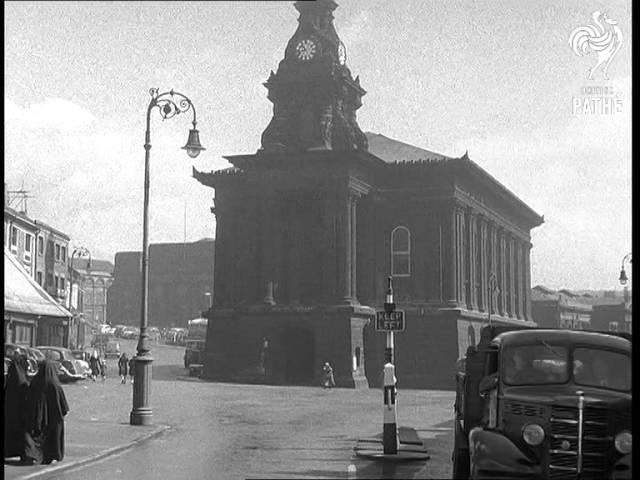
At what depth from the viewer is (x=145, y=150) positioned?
45.0ft

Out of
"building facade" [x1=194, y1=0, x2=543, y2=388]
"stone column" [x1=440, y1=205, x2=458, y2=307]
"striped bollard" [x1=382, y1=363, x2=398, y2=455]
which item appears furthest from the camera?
"stone column" [x1=440, y1=205, x2=458, y2=307]

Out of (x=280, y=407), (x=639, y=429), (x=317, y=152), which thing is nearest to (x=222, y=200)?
(x=317, y=152)

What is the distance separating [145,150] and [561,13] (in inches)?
250

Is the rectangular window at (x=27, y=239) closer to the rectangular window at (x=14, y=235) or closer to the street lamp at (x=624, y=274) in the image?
the rectangular window at (x=14, y=235)

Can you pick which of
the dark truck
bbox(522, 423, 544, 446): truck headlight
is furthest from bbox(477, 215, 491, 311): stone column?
bbox(522, 423, 544, 446): truck headlight

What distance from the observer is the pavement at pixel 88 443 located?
40.6 ft

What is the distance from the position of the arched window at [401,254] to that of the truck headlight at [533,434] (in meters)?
4.62

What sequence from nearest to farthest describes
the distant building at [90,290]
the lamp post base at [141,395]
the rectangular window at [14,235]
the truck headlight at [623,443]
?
the truck headlight at [623,443], the distant building at [90,290], the rectangular window at [14,235], the lamp post base at [141,395]

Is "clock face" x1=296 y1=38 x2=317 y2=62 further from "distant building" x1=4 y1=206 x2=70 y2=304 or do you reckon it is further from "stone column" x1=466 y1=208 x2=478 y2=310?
"stone column" x1=466 y1=208 x2=478 y2=310

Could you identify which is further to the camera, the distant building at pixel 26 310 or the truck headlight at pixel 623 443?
the distant building at pixel 26 310

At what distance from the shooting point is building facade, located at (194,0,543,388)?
1152 centimetres

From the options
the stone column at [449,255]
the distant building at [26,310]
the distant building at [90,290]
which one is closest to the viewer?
the distant building at [26,310]

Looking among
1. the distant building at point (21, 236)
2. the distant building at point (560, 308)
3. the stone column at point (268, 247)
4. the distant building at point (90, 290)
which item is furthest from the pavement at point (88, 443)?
the distant building at point (560, 308)

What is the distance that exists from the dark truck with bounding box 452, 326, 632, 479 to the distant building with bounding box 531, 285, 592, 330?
10.8ft
